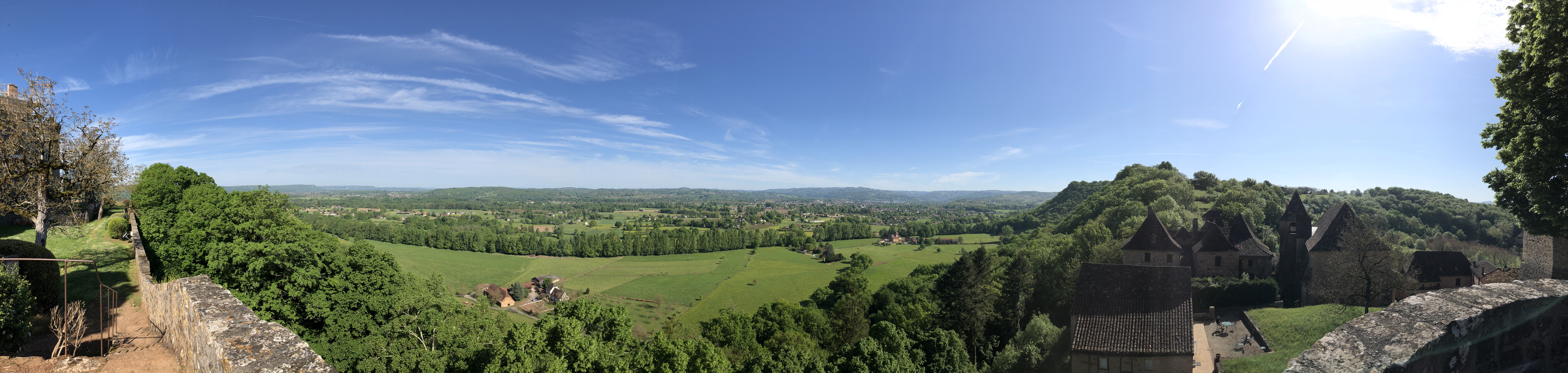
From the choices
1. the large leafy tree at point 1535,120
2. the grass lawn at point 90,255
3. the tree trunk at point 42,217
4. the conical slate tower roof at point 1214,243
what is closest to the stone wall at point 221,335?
the grass lawn at point 90,255

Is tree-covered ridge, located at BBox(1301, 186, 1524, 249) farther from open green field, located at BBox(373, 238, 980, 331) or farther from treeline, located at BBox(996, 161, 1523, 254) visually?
open green field, located at BBox(373, 238, 980, 331)

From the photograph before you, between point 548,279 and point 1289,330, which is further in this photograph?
point 548,279

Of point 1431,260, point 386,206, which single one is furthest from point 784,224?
point 1431,260

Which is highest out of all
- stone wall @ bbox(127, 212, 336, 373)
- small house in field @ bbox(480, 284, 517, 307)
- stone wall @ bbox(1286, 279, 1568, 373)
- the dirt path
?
stone wall @ bbox(1286, 279, 1568, 373)

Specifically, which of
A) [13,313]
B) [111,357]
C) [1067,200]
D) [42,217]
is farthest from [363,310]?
[1067,200]

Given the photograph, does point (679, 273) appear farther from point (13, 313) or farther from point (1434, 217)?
point (1434, 217)

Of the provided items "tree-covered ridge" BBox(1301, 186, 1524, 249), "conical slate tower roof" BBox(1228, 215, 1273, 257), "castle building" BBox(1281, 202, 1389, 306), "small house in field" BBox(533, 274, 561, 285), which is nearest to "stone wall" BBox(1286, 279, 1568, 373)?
"castle building" BBox(1281, 202, 1389, 306)

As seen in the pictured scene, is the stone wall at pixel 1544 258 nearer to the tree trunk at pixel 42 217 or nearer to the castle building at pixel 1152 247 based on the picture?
the castle building at pixel 1152 247
